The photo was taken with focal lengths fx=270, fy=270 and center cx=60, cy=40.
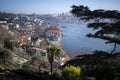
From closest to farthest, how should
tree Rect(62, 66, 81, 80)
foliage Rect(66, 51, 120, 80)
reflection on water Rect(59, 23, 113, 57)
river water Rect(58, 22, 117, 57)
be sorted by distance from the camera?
foliage Rect(66, 51, 120, 80), tree Rect(62, 66, 81, 80), river water Rect(58, 22, 117, 57), reflection on water Rect(59, 23, 113, 57)

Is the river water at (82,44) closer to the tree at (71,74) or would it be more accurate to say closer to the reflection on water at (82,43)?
the reflection on water at (82,43)

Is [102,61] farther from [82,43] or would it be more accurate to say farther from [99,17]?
[82,43]

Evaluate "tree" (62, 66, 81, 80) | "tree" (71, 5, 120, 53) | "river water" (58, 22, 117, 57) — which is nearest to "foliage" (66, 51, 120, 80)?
"tree" (71, 5, 120, 53)

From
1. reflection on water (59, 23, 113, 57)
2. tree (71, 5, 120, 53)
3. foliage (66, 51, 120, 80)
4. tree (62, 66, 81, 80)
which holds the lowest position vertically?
reflection on water (59, 23, 113, 57)

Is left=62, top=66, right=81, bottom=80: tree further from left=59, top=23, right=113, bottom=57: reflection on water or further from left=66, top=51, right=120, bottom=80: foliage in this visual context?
left=59, top=23, right=113, bottom=57: reflection on water

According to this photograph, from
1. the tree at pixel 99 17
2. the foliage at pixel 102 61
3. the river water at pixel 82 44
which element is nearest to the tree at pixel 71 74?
the foliage at pixel 102 61

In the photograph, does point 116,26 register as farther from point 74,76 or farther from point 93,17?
point 74,76

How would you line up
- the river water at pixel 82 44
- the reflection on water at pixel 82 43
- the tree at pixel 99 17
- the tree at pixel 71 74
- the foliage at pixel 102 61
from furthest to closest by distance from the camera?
the reflection on water at pixel 82 43 → the river water at pixel 82 44 → the tree at pixel 71 74 → the foliage at pixel 102 61 → the tree at pixel 99 17

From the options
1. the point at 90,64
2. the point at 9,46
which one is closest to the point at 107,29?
the point at 90,64

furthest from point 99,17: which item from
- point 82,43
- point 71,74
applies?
point 82,43

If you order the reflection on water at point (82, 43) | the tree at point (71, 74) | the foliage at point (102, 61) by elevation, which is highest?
the foliage at point (102, 61)

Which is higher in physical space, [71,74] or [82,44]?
[71,74]
